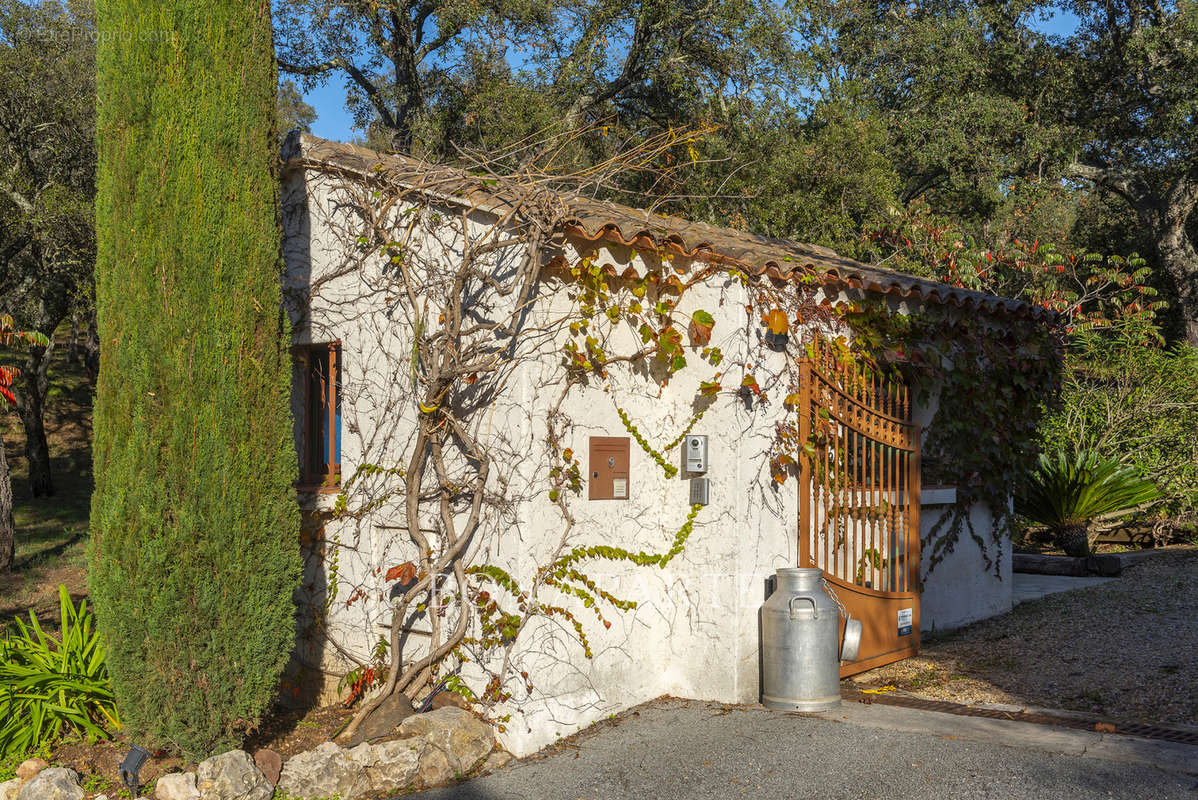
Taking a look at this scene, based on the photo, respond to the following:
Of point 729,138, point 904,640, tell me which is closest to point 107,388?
point 904,640

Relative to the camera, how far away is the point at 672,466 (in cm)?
643

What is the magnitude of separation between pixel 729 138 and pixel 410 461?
13250 millimetres

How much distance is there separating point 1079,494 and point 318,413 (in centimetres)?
866

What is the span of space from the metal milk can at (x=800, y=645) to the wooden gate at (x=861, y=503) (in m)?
0.46

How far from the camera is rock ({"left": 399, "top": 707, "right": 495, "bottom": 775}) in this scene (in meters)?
5.21

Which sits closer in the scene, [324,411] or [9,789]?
[9,789]

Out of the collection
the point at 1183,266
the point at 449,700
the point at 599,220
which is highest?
the point at 1183,266

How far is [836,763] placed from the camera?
5.13 meters

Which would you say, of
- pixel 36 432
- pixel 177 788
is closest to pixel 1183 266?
pixel 177 788

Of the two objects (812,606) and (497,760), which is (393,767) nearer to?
(497,760)

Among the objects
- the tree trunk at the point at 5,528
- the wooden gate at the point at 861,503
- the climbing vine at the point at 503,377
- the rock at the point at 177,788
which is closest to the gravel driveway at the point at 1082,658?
the wooden gate at the point at 861,503

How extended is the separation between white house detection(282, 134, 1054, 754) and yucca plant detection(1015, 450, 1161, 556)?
577cm

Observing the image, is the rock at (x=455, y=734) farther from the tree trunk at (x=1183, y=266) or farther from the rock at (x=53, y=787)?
the tree trunk at (x=1183, y=266)

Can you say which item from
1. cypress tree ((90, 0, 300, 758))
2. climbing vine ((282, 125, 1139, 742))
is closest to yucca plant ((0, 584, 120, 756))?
cypress tree ((90, 0, 300, 758))
